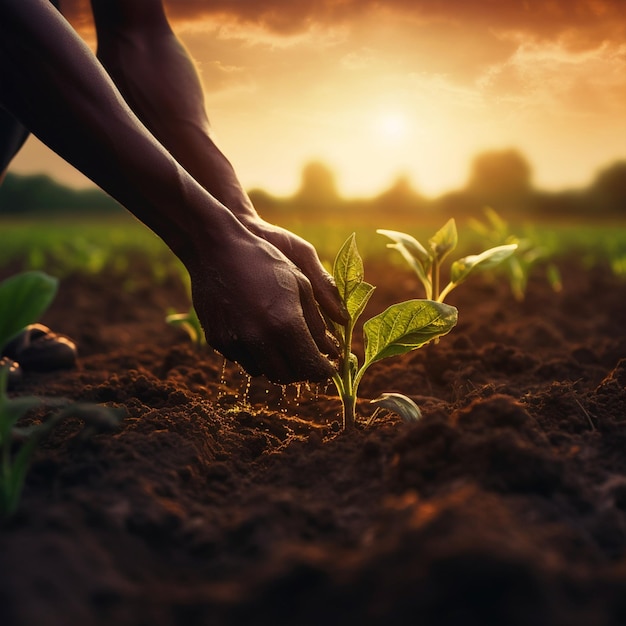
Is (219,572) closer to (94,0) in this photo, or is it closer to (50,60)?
(50,60)

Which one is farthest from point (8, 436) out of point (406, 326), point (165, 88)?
point (165, 88)

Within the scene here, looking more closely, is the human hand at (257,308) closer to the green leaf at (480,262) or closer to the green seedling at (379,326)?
the green seedling at (379,326)

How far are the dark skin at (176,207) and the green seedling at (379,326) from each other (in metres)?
0.06

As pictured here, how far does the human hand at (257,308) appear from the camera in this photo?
5.23 feet

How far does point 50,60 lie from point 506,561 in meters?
1.35

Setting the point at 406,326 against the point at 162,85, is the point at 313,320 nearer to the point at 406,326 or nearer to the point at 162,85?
the point at 406,326

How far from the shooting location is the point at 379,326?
1.85 metres

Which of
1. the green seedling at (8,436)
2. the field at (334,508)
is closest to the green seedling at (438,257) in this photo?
the field at (334,508)

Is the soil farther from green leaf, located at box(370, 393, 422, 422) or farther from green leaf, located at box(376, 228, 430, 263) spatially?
green leaf, located at box(376, 228, 430, 263)

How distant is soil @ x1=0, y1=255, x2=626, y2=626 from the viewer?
95 centimetres

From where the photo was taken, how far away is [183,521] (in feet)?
4.34

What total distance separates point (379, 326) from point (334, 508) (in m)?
0.60

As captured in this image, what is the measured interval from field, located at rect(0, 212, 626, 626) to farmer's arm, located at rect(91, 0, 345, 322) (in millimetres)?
610

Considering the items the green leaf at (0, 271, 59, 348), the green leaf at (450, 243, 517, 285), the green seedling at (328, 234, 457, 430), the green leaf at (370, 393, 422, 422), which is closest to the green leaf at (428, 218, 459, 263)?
the green leaf at (450, 243, 517, 285)
